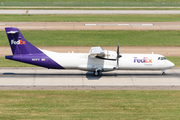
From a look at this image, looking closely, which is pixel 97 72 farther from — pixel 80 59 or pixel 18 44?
pixel 18 44

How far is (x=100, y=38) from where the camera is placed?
6106cm

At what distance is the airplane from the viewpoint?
37656 millimetres

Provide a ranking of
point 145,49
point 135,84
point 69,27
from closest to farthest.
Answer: point 135,84 → point 145,49 → point 69,27

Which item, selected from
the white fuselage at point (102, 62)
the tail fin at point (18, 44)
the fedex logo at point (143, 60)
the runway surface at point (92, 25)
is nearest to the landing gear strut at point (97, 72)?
the white fuselage at point (102, 62)

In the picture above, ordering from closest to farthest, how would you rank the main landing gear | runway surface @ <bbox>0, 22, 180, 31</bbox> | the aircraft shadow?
the main landing gear → the aircraft shadow → runway surface @ <bbox>0, 22, 180, 31</bbox>

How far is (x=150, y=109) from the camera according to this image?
2794 centimetres

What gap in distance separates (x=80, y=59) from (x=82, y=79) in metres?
2.64

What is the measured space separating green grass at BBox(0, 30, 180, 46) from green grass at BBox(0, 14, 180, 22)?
977cm

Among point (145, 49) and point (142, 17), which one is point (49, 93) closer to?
point (145, 49)

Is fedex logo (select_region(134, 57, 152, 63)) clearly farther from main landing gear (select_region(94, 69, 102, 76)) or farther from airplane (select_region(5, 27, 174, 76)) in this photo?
main landing gear (select_region(94, 69, 102, 76))
